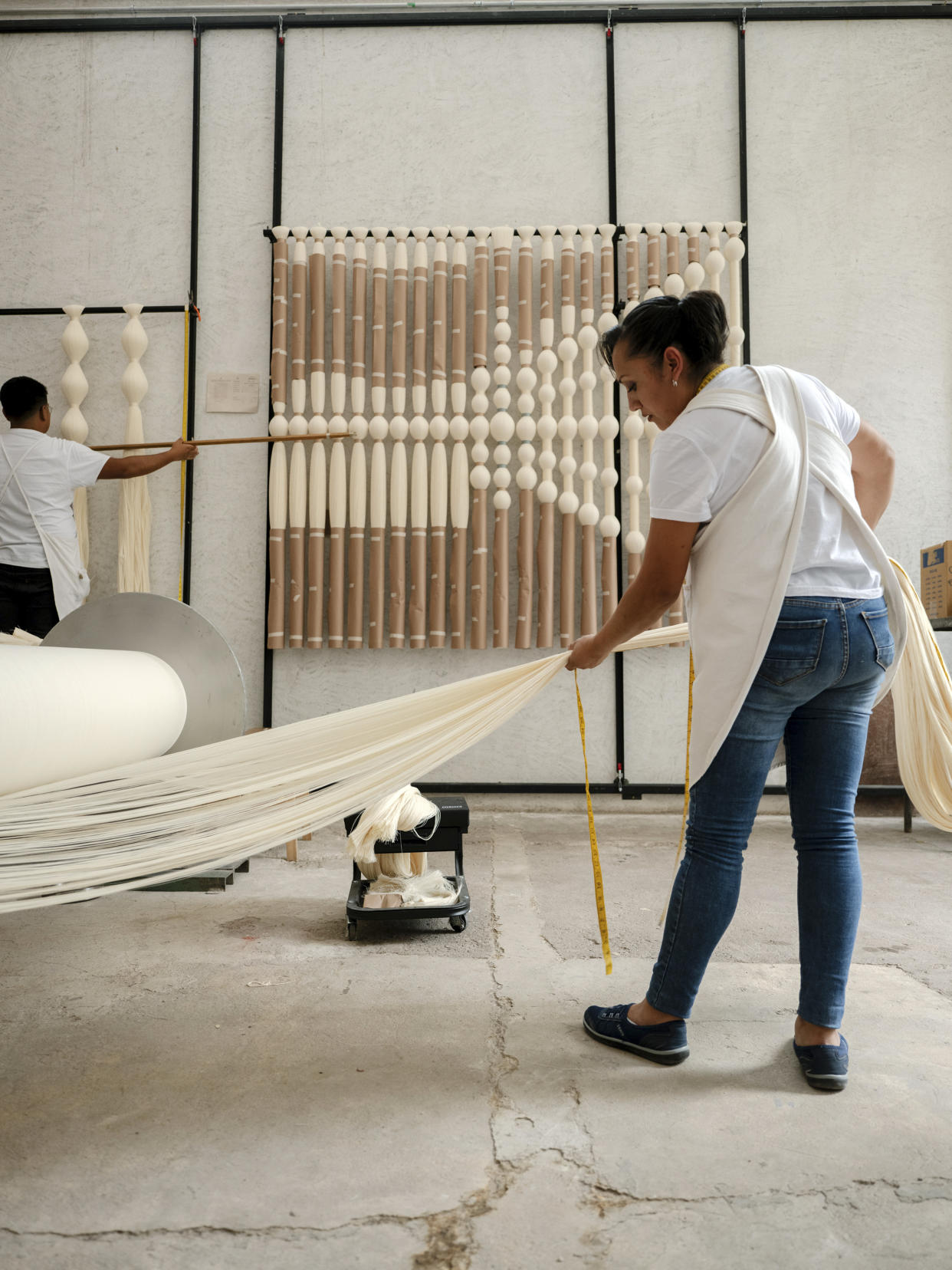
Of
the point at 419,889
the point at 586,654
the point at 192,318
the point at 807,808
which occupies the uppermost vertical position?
the point at 192,318

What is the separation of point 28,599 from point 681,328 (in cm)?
287

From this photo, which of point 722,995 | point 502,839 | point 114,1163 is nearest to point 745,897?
point 722,995

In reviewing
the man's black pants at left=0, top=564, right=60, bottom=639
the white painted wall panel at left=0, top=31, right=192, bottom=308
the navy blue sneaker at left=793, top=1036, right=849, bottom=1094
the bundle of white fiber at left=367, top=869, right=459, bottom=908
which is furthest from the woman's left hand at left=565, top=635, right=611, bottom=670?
the white painted wall panel at left=0, top=31, right=192, bottom=308

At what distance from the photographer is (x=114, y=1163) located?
124cm

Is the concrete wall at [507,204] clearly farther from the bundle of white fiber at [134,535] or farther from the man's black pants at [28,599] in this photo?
the man's black pants at [28,599]

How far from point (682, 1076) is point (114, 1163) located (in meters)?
→ 0.87

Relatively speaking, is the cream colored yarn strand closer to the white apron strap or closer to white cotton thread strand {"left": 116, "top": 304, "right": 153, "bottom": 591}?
the white apron strap

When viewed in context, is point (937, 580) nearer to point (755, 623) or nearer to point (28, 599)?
point (755, 623)

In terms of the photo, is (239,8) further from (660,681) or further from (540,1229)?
(540,1229)

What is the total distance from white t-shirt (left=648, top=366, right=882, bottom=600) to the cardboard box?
2.35 meters

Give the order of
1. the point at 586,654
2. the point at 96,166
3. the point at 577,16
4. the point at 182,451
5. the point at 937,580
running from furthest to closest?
the point at 96,166, the point at 577,16, the point at 182,451, the point at 937,580, the point at 586,654

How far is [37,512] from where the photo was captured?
3.49 metres

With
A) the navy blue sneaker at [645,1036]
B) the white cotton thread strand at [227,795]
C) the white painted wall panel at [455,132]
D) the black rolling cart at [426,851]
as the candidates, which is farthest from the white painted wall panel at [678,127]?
the navy blue sneaker at [645,1036]

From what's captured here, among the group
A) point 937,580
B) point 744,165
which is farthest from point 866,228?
point 937,580
